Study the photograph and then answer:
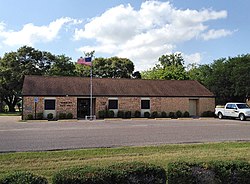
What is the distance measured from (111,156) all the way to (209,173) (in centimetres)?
470

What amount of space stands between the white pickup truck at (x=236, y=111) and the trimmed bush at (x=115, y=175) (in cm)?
2707

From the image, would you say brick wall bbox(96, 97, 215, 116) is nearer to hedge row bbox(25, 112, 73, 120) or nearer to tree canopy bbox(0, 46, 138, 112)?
hedge row bbox(25, 112, 73, 120)

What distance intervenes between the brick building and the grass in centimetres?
2203

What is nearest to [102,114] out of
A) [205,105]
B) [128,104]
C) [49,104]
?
[128,104]

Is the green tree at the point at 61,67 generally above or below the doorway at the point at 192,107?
above

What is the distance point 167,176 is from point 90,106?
28848 mm

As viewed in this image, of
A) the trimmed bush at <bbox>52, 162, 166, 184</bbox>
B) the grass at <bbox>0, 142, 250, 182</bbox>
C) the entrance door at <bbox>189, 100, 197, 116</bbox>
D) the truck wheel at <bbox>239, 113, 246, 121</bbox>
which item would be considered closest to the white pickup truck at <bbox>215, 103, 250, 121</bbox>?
the truck wheel at <bbox>239, 113, 246, 121</bbox>

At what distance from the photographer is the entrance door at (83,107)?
33.2 metres

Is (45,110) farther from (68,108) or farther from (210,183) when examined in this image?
(210,183)

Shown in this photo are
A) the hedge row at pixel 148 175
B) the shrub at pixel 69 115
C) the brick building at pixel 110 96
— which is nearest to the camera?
the hedge row at pixel 148 175

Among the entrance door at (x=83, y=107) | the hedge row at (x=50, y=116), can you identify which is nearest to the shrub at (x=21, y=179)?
the hedge row at (x=50, y=116)

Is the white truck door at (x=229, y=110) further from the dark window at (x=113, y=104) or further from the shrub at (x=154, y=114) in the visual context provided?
the dark window at (x=113, y=104)

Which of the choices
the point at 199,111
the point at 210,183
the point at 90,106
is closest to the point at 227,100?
the point at 199,111

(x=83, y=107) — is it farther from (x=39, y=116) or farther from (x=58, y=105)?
(x=39, y=116)
